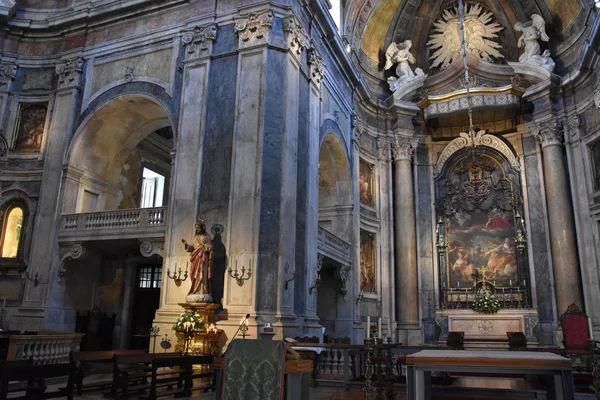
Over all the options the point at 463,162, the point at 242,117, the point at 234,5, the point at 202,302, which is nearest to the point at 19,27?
the point at 234,5

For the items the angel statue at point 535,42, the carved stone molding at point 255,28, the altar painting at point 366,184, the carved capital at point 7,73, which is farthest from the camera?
the altar painting at point 366,184

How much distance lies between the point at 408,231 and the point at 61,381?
1242cm

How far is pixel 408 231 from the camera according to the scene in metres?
18.2

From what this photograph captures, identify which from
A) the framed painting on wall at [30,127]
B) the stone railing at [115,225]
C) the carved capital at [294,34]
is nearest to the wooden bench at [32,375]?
the stone railing at [115,225]

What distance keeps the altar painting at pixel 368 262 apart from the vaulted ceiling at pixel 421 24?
20.8 ft

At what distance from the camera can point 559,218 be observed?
53.4ft

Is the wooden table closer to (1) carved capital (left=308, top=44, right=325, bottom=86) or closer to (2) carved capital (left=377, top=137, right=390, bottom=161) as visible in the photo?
(1) carved capital (left=308, top=44, right=325, bottom=86)

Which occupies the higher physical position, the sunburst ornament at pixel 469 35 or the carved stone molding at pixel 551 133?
the sunburst ornament at pixel 469 35

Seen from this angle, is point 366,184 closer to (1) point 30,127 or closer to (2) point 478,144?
(2) point 478,144

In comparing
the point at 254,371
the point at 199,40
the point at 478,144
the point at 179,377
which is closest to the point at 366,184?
the point at 478,144

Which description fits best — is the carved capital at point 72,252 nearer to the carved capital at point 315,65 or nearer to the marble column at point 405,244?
the carved capital at point 315,65

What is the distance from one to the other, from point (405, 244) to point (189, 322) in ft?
33.3

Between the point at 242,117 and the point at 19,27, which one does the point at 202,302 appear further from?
the point at 19,27

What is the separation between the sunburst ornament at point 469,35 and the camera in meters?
19.7
